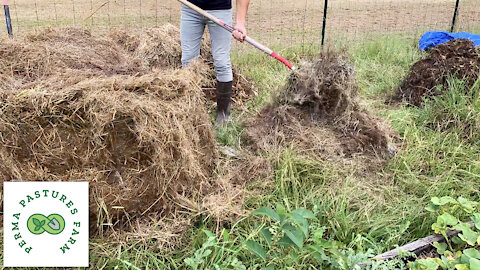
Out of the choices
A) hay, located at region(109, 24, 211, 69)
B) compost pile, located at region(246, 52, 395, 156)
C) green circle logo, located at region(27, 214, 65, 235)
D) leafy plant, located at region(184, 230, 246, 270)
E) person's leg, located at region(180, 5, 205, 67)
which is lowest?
leafy plant, located at region(184, 230, 246, 270)

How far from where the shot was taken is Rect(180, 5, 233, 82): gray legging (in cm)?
277

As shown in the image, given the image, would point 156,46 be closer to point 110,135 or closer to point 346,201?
point 110,135

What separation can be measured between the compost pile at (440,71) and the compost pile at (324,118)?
0.95m

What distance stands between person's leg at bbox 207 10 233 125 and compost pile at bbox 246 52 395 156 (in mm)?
366

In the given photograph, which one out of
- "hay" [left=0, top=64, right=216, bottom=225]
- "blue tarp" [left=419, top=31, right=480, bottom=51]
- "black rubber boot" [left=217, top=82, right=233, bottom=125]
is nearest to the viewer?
"hay" [left=0, top=64, right=216, bottom=225]

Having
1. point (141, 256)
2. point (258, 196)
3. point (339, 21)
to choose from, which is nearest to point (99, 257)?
point (141, 256)

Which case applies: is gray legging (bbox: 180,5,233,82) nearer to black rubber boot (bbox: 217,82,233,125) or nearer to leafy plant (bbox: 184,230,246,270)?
black rubber boot (bbox: 217,82,233,125)

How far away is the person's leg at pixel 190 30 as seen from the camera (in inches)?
109

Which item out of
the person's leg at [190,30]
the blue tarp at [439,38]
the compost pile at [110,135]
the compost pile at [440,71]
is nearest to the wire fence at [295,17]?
the blue tarp at [439,38]

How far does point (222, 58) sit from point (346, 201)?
1383 mm

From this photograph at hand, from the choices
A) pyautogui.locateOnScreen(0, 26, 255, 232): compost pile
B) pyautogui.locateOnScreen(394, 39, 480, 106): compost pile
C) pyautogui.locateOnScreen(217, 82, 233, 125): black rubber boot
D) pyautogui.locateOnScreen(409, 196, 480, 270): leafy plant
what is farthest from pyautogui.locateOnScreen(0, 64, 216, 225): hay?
pyautogui.locateOnScreen(394, 39, 480, 106): compost pile

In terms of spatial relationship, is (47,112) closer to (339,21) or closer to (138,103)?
(138,103)

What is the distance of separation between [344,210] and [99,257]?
129 cm

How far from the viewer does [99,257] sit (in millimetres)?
1873
